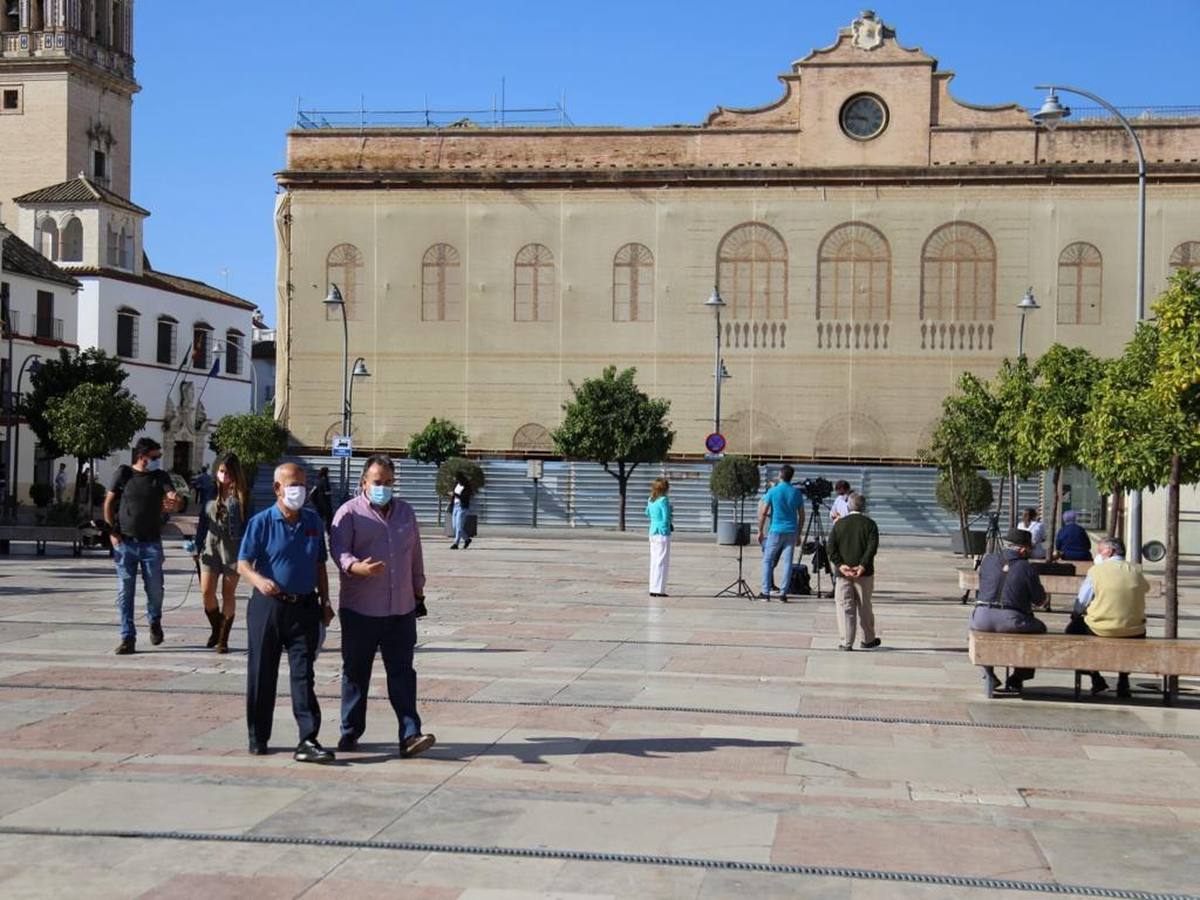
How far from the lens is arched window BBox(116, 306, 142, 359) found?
75.0 m

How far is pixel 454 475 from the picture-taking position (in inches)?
1919

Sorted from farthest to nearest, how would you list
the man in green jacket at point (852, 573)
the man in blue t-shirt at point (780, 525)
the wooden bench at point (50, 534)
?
the wooden bench at point (50, 534), the man in blue t-shirt at point (780, 525), the man in green jacket at point (852, 573)

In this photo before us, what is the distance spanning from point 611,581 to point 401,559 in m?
16.1

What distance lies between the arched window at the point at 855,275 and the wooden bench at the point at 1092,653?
39.8 metres

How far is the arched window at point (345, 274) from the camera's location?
2136 inches

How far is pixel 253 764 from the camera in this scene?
9188 mm

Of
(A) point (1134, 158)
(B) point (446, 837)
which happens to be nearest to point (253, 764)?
(B) point (446, 837)

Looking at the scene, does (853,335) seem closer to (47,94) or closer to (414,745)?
(47,94)

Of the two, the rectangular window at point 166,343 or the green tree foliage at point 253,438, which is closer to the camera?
the green tree foliage at point 253,438

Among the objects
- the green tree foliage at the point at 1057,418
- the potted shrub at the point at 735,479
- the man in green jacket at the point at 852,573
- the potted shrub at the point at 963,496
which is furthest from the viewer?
the potted shrub at the point at 735,479

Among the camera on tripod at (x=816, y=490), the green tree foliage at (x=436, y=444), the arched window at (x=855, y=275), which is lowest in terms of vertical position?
the camera on tripod at (x=816, y=490)

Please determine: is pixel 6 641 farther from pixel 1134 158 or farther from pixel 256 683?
pixel 1134 158

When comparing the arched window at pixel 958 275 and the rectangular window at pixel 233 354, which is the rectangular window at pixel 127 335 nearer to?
the rectangular window at pixel 233 354

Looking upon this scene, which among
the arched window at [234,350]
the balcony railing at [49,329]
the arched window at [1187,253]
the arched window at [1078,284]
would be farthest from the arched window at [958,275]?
the arched window at [234,350]
